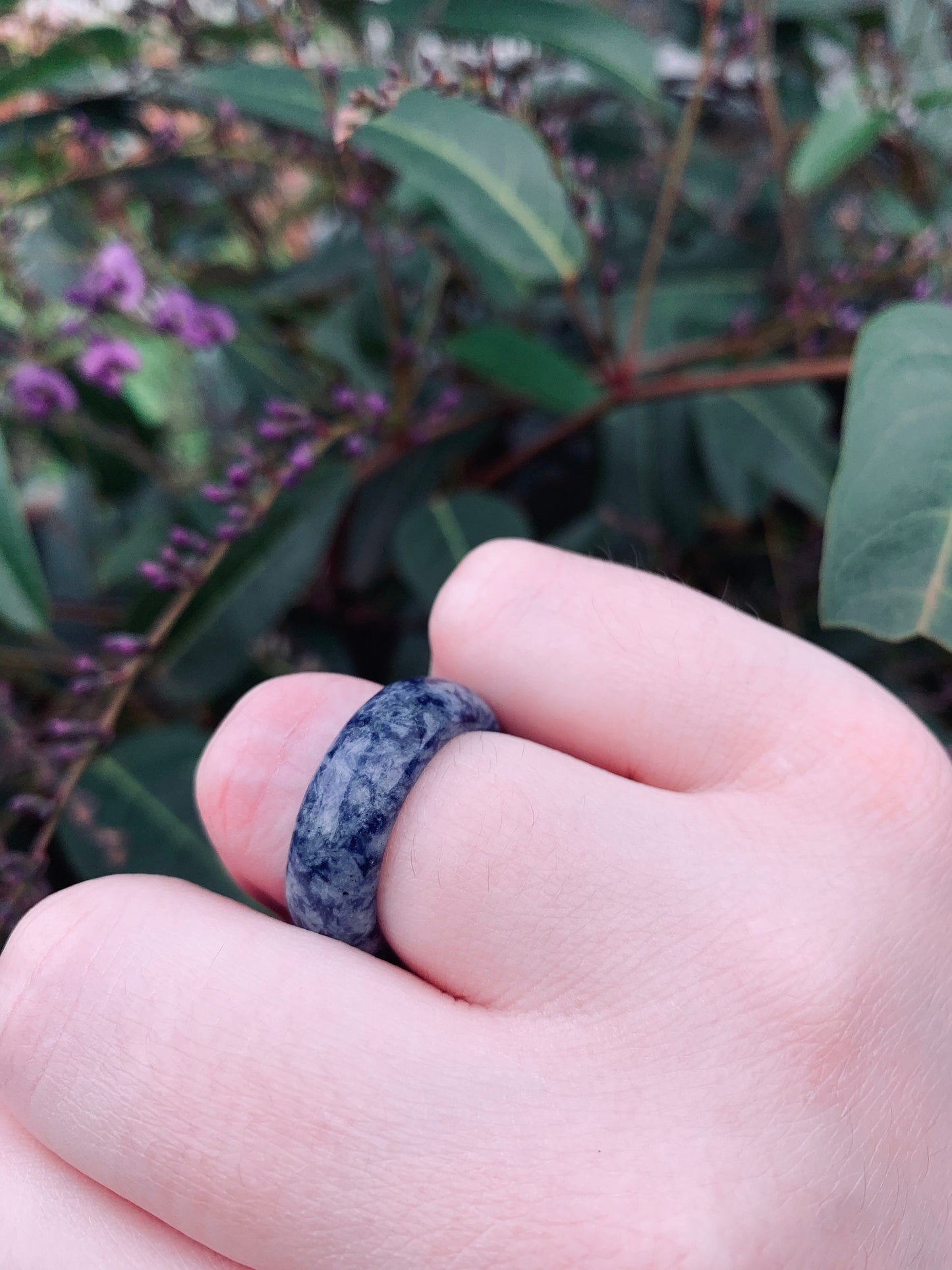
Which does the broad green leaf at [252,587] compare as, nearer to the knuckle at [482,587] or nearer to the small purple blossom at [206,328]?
the small purple blossom at [206,328]

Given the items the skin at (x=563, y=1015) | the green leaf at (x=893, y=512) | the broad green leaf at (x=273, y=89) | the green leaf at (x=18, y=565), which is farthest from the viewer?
the broad green leaf at (x=273, y=89)

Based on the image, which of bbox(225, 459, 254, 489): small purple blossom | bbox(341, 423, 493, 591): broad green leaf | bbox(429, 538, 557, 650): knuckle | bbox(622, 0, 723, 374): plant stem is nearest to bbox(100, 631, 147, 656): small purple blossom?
bbox(225, 459, 254, 489): small purple blossom

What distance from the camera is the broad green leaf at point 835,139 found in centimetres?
66

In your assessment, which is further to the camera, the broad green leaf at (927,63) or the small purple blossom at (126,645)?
the broad green leaf at (927,63)

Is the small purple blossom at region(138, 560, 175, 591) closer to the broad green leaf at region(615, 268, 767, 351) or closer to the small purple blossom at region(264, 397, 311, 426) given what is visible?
the small purple blossom at region(264, 397, 311, 426)

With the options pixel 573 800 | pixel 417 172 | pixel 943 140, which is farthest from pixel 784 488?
pixel 573 800

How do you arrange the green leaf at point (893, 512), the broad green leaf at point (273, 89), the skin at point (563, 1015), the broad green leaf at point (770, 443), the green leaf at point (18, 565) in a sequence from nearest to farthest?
1. the skin at point (563, 1015)
2. the green leaf at point (893, 512)
3. the green leaf at point (18, 565)
4. the broad green leaf at point (273, 89)
5. the broad green leaf at point (770, 443)

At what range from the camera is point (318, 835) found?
1.30ft

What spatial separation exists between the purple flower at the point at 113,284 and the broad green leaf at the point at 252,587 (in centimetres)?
19

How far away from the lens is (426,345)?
0.92 meters

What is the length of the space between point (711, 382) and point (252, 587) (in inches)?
15.8

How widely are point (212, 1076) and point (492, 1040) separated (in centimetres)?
11

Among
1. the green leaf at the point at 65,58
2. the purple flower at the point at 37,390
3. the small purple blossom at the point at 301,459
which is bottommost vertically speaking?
the small purple blossom at the point at 301,459

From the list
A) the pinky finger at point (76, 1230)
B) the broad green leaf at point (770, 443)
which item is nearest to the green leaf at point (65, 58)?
the broad green leaf at point (770, 443)
